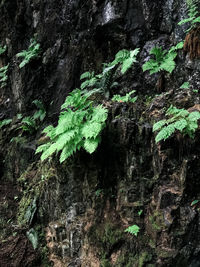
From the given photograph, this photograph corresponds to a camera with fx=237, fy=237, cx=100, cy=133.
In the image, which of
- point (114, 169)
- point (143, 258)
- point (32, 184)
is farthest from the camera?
point (32, 184)

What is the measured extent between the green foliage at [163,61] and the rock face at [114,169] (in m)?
0.24

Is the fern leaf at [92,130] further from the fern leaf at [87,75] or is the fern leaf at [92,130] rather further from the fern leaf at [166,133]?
the fern leaf at [87,75]

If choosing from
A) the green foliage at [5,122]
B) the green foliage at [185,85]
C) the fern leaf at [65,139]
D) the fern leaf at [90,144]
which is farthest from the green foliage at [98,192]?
the green foliage at [5,122]

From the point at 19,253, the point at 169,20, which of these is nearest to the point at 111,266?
the point at 19,253

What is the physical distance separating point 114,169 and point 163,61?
265 cm

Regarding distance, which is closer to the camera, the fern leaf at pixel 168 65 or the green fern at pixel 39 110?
the fern leaf at pixel 168 65

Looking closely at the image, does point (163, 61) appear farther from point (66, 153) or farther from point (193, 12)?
point (66, 153)

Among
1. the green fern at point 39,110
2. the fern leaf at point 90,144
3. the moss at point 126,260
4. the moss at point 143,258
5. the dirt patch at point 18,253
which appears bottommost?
the dirt patch at point 18,253

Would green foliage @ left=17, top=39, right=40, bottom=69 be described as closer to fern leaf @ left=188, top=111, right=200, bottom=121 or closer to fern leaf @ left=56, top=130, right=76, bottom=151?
fern leaf @ left=56, top=130, right=76, bottom=151

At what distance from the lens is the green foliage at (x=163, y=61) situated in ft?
16.2

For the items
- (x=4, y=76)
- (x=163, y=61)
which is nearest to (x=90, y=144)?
(x=163, y=61)

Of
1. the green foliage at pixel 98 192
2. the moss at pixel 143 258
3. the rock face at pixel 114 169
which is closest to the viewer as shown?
the moss at pixel 143 258

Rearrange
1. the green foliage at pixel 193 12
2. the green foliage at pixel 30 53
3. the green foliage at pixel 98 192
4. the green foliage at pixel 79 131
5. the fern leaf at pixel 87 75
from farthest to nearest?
the green foliage at pixel 30 53 → the fern leaf at pixel 87 75 → the green foliage at pixel 193 12 → the green foliage at pixel 98 192 → the green foliage at pixel 79 131

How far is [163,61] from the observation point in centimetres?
523
